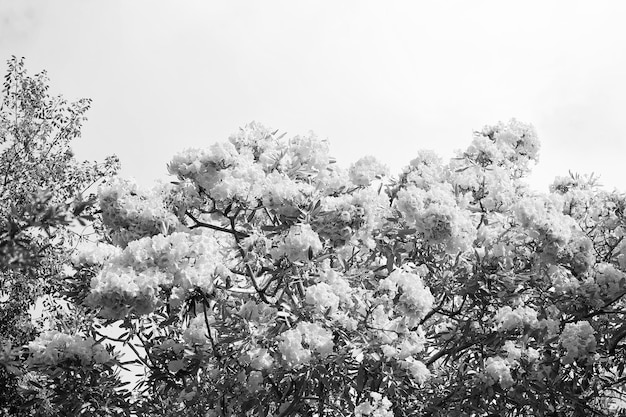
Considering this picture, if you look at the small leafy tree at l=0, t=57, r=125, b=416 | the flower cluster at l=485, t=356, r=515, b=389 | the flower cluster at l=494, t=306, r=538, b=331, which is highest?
the small leafy tree at l=0, t=57, r=125, b=416

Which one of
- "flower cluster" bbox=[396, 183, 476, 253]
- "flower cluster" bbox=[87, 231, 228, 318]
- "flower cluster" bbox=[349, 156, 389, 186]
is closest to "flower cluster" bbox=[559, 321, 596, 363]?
"flower cluster" bbox=[396, 183, 476, 253]

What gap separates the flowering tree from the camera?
6.12m

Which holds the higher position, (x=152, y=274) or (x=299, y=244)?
(x=299, y=244)

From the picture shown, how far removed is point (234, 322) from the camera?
6461mm

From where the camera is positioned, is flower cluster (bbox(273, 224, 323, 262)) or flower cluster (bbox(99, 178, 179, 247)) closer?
flower cluster (bbox(273, 224, 323, 262))

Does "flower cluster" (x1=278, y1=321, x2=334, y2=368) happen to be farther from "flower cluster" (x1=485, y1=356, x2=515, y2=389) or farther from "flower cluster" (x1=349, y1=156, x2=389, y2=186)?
"flower cluster" (x1=349, y1=156, x2=389, y2=186)

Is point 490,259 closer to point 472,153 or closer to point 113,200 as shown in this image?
point 472,153

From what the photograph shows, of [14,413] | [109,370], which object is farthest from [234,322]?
[14,413]

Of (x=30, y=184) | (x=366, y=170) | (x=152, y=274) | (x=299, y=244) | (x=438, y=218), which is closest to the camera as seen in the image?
(x=152, y=274)

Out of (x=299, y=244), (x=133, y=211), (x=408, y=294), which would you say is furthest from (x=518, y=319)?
(x=133, y=211)

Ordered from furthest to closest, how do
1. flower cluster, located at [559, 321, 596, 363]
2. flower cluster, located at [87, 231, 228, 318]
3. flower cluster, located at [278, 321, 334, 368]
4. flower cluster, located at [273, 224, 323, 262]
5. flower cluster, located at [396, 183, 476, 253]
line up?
flower cluster, located at [559, 321, 596, 363]
flower cluster, located at [396, 183, 476, 253]
flower cluster, located at [273, 224, 323, 262]
flower cluster, located at [278, 321, 334, 368]
flower cluster, located at [87, 231, 228, 318]

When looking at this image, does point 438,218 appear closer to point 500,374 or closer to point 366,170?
point 366,170

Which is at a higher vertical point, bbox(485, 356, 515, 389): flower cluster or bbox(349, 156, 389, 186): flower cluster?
bbox(349, 156, 389, 186): flower cluster

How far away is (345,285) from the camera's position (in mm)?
6375
